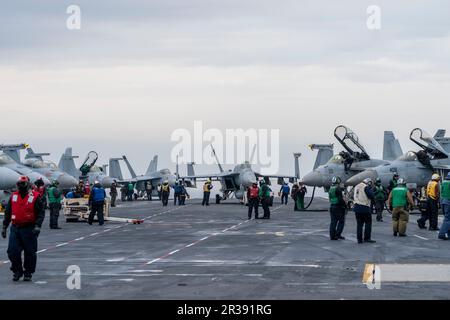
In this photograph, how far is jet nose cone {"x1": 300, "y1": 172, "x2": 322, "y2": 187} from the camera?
44.8 m

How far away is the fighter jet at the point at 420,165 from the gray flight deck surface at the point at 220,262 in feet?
30.4

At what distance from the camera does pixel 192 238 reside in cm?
2445

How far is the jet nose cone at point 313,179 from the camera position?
44.8 metres

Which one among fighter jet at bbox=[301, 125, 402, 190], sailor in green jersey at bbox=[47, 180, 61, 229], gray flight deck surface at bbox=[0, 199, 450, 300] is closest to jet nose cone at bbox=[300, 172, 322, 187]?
fighter jet at bbox=[301, 125, 402, 190]

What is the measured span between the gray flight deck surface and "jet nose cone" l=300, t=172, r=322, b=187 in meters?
14.9

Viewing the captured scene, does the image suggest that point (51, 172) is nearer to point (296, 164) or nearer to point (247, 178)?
point (247, 178)

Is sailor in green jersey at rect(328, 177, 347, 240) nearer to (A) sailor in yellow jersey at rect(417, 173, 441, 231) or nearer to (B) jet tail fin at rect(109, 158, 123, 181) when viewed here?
(A) sailor in yellow jersey at rect(417, 173, 441, 231)

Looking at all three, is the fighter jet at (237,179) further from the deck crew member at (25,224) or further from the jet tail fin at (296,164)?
the deck crew member at (25,224)

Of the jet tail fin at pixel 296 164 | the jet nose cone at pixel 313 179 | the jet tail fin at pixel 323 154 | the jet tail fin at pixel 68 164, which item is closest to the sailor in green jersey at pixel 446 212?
the jet nose cone at pixel 313 179

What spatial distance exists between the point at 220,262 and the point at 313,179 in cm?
2763

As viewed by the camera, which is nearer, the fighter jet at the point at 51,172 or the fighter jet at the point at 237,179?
the fighter jet at the point at 51,172

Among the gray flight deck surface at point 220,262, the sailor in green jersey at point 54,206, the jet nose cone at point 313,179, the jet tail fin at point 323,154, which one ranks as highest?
the jet tail fin at point 323,154

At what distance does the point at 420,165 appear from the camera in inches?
1526
